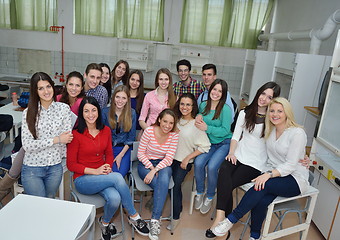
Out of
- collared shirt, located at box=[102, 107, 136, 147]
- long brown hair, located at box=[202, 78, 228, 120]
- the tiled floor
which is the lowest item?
the tiled floor

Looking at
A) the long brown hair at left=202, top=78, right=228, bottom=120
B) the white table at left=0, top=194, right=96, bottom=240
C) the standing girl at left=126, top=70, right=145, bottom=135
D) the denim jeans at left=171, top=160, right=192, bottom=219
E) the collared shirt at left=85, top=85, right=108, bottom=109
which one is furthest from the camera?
the standing girl at left=126, top=70, right=145, bottom=135

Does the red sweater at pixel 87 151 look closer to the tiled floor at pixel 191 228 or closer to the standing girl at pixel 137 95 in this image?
the tiled floor at pixel 191 228

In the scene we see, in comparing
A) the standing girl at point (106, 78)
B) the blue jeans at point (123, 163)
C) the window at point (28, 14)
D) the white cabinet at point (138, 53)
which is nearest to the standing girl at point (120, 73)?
the standing girl at point (106, 78)

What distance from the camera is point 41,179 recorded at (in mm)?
2031

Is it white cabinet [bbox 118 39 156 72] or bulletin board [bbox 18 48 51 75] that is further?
bulletin board [bbox 18 48 51 75]

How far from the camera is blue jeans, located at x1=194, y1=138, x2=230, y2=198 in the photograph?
8.21 feet

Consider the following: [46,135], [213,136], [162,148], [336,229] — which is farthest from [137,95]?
[336,229]

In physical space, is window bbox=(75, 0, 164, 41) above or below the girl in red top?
above

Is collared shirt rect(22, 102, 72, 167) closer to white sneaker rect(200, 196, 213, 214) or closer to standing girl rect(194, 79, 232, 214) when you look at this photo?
standing girl rect(194, 79, 232, 214)

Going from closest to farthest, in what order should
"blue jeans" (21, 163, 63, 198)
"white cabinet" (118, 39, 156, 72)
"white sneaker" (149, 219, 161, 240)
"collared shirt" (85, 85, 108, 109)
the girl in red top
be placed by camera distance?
"blue jeans" (21, 163, 63, 198)
the girl in red top
"white sneaker" (149, 219, 161, 240)
"collared shirt" (85, 85, 108, 109)
"white cabinet" (118, 39, 156, 72)

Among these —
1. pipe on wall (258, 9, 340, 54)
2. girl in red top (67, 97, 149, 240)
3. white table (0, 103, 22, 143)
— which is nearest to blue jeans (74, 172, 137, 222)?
girl in red top (67, 97, 149, 240)

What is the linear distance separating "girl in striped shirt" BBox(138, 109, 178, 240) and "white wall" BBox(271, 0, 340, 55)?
2.43 meters

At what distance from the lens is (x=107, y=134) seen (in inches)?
89.7

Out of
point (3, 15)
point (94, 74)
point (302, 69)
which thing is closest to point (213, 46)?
point (302, 69)
